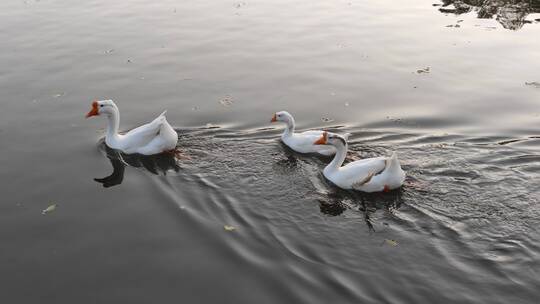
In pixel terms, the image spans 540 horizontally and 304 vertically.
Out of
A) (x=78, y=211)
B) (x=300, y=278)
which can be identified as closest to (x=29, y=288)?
(x=78, y=211)

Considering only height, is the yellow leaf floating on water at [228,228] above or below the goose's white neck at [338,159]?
below

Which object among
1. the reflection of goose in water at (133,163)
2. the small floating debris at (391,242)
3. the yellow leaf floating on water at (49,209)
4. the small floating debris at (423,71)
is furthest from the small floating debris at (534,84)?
the yellow leaf floating on water at (49,209)

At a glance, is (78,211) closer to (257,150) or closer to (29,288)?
(29,288)

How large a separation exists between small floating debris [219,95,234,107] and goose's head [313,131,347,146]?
4010mm

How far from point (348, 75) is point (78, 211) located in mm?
9170

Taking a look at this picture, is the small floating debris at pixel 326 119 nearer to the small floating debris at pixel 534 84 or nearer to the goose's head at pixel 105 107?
the goose's head at pixel 105 107

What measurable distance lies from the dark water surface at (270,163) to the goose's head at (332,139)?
2.78 ft

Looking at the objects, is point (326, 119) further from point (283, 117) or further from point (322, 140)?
point (322, 140)

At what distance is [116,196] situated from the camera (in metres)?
11.6

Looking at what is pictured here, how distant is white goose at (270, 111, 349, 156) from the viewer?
13.1 meters

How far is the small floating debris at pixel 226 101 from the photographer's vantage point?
51.0ft

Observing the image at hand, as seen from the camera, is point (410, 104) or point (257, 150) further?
point (410, 104)

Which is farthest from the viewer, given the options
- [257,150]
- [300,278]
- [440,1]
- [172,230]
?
[440,1]

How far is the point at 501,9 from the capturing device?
75.2ft
